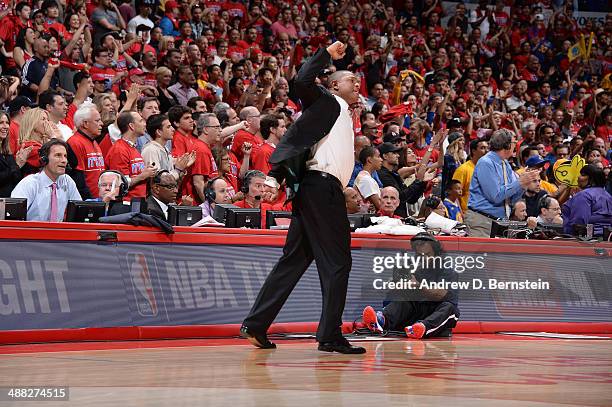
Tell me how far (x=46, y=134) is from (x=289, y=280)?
4075 millimetres

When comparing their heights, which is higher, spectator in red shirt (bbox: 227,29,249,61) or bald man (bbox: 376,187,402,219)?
spectator in red shirt (bbox: 227,29,249,61)

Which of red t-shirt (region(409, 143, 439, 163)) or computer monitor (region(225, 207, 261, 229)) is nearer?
computer monitor (region(225, 207, 261, 229))

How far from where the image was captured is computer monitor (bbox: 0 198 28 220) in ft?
26.9

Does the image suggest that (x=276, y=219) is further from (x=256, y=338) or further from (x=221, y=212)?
(x=256, y=338)

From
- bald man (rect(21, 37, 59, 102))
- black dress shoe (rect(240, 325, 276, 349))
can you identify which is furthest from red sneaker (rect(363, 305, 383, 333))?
bald man (rect(21, 37, 59, 102))

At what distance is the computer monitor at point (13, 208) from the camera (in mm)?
8188

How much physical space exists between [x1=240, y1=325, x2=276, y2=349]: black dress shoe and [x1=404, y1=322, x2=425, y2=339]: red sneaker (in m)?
2.04

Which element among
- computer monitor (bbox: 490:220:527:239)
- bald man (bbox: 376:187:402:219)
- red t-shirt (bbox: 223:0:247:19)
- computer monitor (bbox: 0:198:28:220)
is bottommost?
computer monitor (bbox: 490:220:527:239)

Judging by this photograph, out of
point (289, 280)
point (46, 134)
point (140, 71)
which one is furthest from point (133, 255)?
point (140, 71)

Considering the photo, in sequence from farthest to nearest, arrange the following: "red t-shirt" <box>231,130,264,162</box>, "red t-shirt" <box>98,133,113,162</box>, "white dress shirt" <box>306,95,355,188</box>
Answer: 1. "red t-shirt" <box>231,130,264,162</box>
2. "red t-shirt" <box>98,133,113,162</box>
3. "white dress shirt" <box>306,95,355,188</box>

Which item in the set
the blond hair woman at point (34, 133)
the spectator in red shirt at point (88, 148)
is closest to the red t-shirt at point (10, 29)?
the spectator in red shirt at point (88, 148)

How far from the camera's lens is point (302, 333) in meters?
9.59

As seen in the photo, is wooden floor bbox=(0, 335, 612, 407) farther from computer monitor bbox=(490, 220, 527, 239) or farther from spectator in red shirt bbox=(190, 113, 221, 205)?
spectator in red shirt bbox=(190, 113, 221, 205)

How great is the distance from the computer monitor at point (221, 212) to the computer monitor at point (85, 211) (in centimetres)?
132
